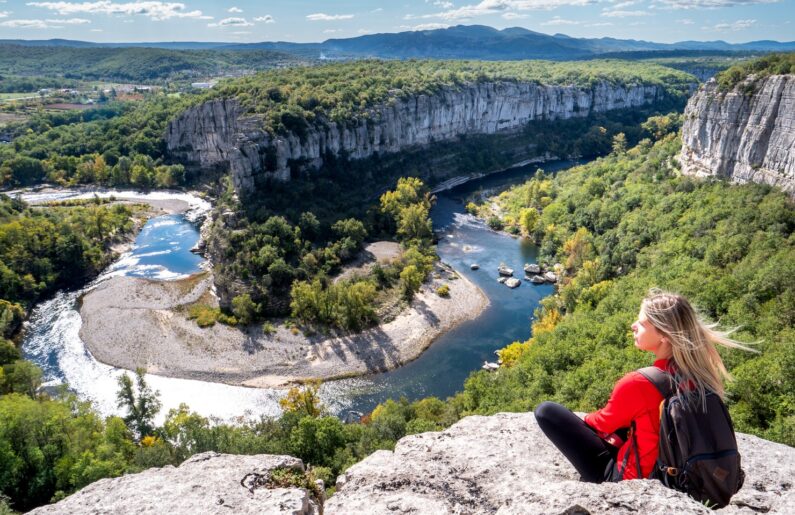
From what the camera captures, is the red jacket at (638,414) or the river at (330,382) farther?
the river at (330,382)

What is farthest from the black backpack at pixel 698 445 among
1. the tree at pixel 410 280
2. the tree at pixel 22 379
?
the tree at pixel 410 280

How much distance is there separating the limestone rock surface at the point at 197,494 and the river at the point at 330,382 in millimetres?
31884

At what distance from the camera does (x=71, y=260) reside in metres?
64.7

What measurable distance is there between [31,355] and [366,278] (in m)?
35.3

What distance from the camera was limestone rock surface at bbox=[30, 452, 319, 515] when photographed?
340 inches

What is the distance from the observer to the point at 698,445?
572 cm

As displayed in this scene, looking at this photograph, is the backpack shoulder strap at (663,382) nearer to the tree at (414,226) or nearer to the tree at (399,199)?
the tree at (414,226)

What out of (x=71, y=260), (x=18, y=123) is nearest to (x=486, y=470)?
(x=71, y=260)

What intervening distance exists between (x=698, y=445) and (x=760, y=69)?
62785 millimetres

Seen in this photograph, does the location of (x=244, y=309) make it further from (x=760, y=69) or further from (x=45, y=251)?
(x=760, y=69)

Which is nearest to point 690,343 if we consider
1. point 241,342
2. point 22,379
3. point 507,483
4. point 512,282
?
point 507,483

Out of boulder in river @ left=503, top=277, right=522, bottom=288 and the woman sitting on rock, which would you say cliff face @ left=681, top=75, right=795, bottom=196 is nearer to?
boulder in river @ left=503, top=277, right=522, bottom=288

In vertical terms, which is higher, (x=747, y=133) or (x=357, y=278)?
(x=747, y=133)

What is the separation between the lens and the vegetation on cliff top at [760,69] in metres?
48.8
